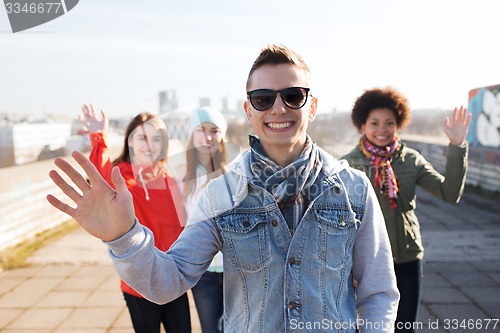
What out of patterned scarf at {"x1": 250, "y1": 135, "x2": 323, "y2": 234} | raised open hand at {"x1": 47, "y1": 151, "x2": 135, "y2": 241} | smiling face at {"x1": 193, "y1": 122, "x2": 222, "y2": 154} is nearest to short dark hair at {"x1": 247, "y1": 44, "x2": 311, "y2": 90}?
patterned scarf at {"x1": 250, "y1": 135, "x2": 323, "y2": 234}

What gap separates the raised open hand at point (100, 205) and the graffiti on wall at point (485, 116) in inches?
408

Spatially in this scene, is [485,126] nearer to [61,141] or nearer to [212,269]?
[212,269]

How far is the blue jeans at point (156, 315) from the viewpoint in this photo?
2.61 m

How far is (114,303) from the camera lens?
4.21m

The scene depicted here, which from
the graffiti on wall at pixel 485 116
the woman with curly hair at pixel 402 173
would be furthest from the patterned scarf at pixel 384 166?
the graffiti on wall at pixel 485 116

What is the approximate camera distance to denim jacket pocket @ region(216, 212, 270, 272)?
1476 millimetres

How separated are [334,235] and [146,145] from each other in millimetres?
1740

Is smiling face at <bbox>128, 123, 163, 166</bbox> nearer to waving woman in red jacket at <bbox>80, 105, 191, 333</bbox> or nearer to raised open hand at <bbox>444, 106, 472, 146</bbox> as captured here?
waving woman in red jacket at <bbox>80, 105, 191, 333</bbox>

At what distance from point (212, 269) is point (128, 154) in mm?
987

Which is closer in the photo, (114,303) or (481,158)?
(114,303)

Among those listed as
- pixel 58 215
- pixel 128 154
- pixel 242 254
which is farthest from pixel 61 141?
pixel 242 254

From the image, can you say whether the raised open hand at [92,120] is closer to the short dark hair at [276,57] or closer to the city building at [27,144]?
the short dark hair at [276,57]

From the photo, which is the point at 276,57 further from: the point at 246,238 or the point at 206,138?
the point at 206,138

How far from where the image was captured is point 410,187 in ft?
9.37
